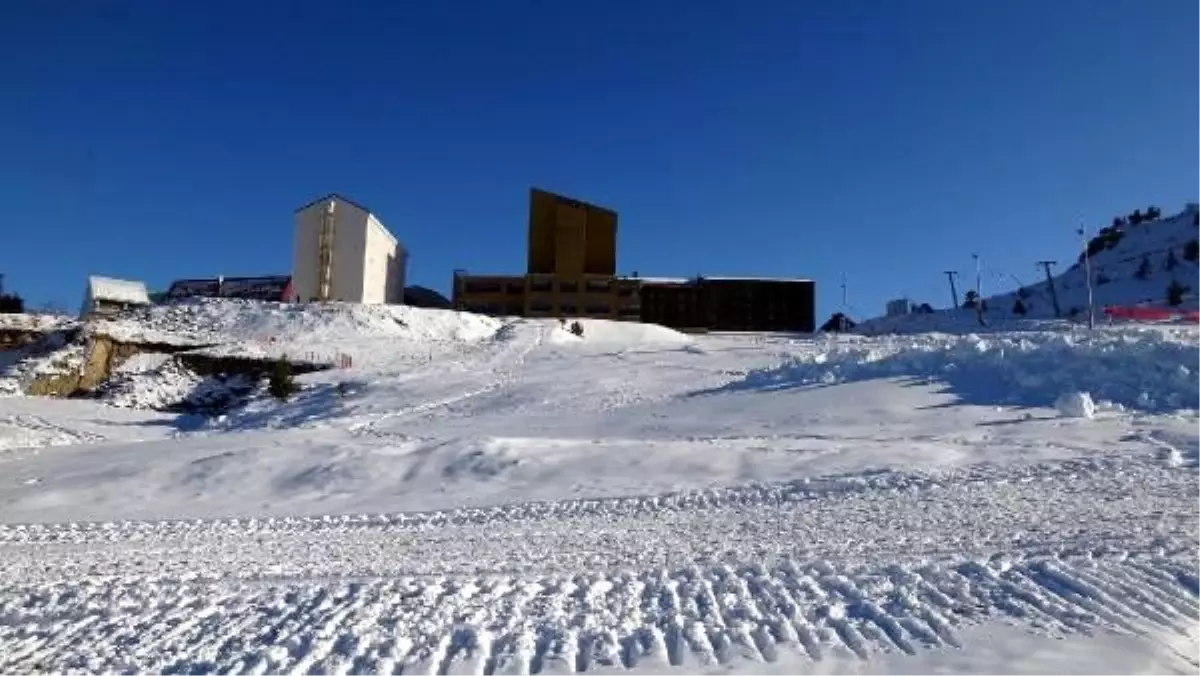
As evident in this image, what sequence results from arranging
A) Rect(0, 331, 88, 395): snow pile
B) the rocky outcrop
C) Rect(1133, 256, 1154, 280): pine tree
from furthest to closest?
1. Rect(1133, 256, 1154, 280): pine tree
2. the rocky outcrop
3. Rect(0, 331, 88, 395): snow pile

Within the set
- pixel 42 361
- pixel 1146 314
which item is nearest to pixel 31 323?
pixel 42 361

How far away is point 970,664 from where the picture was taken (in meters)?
5.11

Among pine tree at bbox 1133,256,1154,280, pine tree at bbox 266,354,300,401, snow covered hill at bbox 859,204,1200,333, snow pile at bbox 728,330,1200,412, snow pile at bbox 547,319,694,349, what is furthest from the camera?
pine tree at bbox 1133,256,1154,280

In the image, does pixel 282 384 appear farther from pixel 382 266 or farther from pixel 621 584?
pixel 382 266

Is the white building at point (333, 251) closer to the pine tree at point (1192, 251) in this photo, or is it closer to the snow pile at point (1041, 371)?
the snow pile at point (1041, 371)

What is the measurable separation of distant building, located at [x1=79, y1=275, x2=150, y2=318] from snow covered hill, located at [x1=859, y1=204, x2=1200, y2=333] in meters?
46.7

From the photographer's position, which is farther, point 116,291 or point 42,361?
point 116,291

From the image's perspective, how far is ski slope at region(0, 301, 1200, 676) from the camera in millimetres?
5605

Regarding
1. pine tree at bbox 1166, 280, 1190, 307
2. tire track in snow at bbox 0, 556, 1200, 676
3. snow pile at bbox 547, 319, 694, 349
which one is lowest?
tire track in snow at bbox 0, 556, 1200, 676

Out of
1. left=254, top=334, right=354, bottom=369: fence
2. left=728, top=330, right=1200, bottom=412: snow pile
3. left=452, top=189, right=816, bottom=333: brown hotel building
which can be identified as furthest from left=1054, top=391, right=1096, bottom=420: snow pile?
left=452, top=189, right=816, bottom=333: brown hotel building

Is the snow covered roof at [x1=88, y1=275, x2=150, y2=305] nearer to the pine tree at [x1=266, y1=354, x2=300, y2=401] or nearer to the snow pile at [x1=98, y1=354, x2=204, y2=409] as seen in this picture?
the snow pile at [x1=98, y1=354, x2=204, y2=409]

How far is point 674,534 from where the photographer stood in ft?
29.3

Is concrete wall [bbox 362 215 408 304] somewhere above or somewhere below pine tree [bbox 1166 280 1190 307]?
above

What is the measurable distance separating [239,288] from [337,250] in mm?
9949
